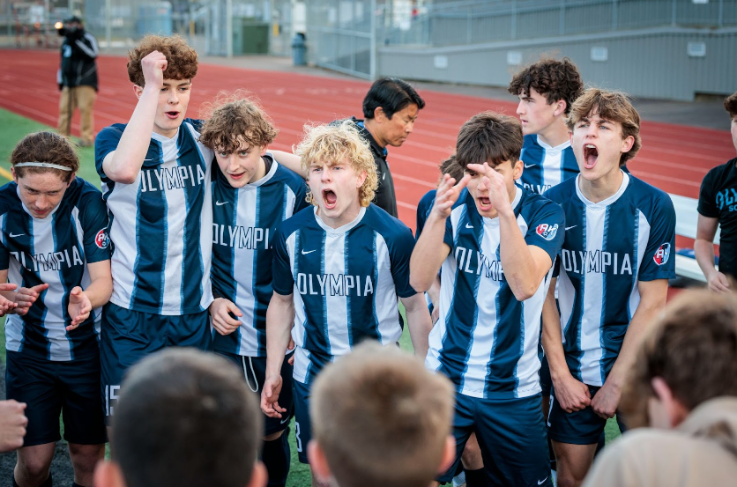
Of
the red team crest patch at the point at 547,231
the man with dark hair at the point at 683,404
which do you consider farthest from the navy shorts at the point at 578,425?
the man with dark hair at the point at 683,404

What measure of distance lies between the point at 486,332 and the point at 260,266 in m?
1.25

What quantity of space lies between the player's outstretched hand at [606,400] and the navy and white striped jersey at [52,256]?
2.44m

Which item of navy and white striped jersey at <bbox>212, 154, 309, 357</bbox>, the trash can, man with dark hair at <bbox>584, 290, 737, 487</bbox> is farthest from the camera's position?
the trash can

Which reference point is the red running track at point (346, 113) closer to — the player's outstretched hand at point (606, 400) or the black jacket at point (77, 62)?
the black jacket at point (77, 62)

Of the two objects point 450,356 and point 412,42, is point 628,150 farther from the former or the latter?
point 412,42

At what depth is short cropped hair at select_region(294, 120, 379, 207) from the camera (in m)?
3.59

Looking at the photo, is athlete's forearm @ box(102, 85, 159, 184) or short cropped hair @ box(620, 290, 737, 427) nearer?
short cropped hair @ box(620, 290, 737, 427)

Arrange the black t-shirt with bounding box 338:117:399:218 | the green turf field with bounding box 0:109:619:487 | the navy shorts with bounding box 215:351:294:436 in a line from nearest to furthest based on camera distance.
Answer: the navy shorts with bounding box 215:351:294:436
the green turf field with bounding box 0:109:619:487
the black t-shirt with bounding box 338:117:399:218

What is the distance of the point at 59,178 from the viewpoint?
148 inches

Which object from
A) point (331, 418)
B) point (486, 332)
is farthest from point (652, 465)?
point (486, 332)

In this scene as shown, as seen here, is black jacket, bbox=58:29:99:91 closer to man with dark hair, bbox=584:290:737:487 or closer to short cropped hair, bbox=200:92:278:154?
short cropped hair, bbox=200:92:278:154

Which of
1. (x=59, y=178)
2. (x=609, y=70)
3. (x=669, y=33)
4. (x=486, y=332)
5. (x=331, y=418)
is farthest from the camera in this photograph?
(x=609, y=70)

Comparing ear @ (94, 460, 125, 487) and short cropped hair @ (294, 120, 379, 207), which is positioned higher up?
short cropped hair @ (294, 120, 379, 207)

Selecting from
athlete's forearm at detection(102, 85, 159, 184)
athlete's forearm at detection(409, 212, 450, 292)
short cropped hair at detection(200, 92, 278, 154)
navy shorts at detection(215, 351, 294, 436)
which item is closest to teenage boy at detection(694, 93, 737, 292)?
athlete's forearm at detection(409, 212, 450, 292)
